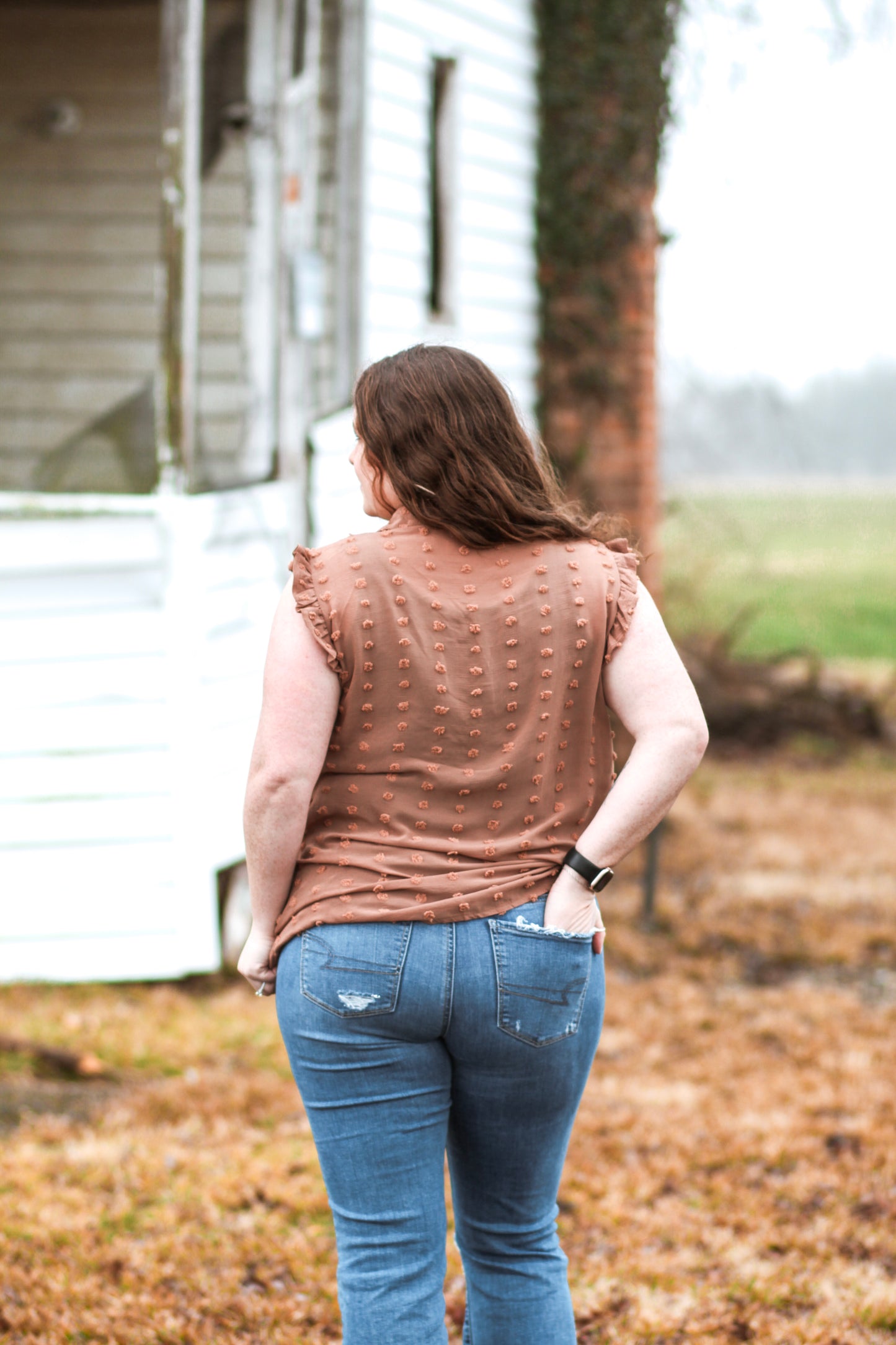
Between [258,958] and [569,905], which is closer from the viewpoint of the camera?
[569,905]

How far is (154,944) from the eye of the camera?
481 centimetres

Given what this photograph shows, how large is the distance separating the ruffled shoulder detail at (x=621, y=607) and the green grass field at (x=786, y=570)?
306 inches

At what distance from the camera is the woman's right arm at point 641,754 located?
6.13 feet

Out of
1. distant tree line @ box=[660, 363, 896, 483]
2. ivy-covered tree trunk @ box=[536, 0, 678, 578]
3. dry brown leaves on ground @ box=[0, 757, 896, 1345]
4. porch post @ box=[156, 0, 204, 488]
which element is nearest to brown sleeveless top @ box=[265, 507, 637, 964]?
dry brown leaves on ground @ box=[0, 757, 896, 1345]

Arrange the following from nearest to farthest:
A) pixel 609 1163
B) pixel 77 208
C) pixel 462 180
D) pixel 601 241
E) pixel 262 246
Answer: pixel 609 1163, pixel 262 246, pixel 77 208, pixel 462 180, pixel 601 241

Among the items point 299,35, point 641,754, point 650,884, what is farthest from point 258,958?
point 650,884

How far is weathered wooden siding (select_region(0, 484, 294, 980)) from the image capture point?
471cm

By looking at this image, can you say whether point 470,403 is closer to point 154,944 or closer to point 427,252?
point 154,944

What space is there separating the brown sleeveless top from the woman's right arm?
3 centimetres

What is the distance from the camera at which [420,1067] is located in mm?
1847

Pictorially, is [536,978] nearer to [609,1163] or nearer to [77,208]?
[609,1163]

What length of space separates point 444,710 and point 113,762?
321cm

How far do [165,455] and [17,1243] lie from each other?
8.16ft

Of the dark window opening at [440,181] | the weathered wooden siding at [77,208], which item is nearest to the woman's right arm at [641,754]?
the weathered wooden siding at [77,208]
